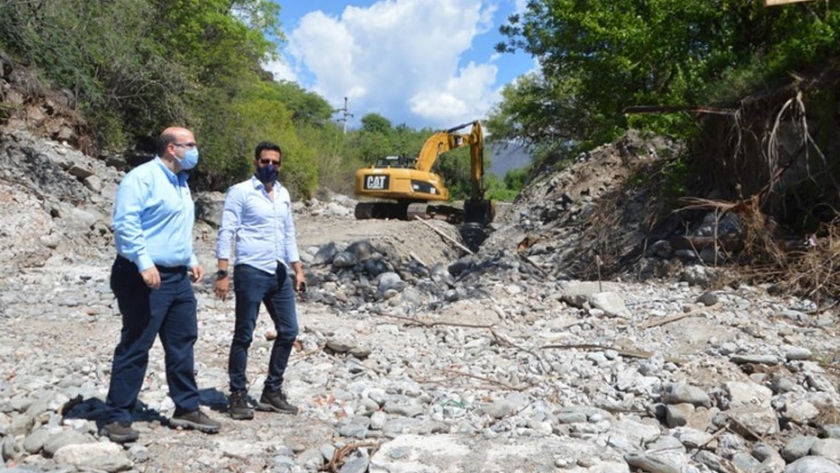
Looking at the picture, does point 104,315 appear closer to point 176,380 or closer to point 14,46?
point 176,380

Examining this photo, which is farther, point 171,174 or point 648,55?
point 648,55

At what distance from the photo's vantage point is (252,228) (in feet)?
14.0

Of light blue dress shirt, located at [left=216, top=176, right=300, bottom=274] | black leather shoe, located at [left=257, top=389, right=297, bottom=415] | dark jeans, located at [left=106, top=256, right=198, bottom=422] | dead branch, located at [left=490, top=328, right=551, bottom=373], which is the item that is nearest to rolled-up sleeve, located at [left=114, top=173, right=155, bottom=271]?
dark jeans, located at [left=106, top=256, right=198, bottom=422]

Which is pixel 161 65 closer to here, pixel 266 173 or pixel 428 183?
pixel 428 183

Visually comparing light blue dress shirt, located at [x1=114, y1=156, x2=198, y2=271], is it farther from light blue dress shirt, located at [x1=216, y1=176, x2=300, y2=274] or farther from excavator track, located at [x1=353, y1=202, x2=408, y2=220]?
excavator track, located at [x1=353, y1=202, x2=408, y2=220]

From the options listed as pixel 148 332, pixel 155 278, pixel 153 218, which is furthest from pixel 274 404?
pixel 153 218

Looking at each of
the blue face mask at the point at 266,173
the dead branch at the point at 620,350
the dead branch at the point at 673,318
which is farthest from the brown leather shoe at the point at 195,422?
the dead branch at the point at 673,318

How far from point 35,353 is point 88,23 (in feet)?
39.0

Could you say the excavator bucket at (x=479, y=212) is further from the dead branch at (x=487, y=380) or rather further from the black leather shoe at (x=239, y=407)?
the black leather shoe at (x=239, y=407)

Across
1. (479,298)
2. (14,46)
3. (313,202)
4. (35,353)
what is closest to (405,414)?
(35,353)

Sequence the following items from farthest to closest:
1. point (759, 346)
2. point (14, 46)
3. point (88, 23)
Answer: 1. point (88, 23)
2. point (14, 46)
3. point (759, 346)

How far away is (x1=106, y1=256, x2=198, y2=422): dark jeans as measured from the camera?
364 cm

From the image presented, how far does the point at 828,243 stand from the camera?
7.76m

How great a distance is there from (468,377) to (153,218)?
2.83m
